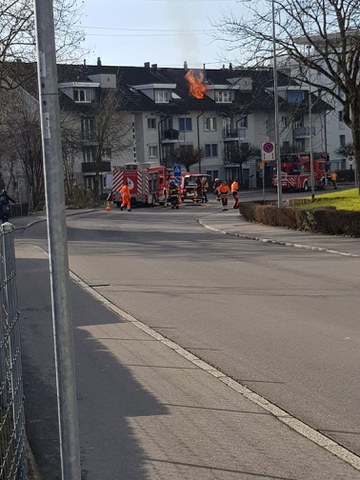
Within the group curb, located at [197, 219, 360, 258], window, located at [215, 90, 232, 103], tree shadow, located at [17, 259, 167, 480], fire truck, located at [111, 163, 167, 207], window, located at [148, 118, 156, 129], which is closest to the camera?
tree shadow, located at [17, 259, 167, 480]

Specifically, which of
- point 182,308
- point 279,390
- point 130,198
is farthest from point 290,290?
point 130,198

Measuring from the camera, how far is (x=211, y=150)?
93.5m

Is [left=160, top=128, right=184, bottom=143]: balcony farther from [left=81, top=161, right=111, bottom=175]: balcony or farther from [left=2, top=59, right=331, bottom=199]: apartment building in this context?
[left=81, top=161, right=111, bottom=175]: balcony

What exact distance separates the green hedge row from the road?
2.78 meters

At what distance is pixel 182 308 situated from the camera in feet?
47.6

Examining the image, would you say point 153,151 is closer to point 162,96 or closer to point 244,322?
point 162,96

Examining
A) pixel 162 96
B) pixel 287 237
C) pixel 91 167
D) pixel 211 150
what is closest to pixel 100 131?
pixel 91 167

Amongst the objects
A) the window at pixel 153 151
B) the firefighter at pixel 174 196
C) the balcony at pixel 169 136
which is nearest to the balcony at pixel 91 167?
the window at pixel 153 151

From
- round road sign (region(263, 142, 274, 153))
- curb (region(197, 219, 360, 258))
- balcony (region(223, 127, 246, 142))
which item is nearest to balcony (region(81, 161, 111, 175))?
balcony (region(223, 127, 246, 142))

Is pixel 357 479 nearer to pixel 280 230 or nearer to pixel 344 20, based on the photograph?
pixel 280 230

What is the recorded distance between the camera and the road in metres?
7.99

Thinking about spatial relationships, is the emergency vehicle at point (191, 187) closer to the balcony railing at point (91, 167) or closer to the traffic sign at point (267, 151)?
the balcony railing at point (91, 167)

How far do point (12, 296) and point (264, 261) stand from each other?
55.7ft

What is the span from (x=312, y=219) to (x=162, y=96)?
6308 centimetres
